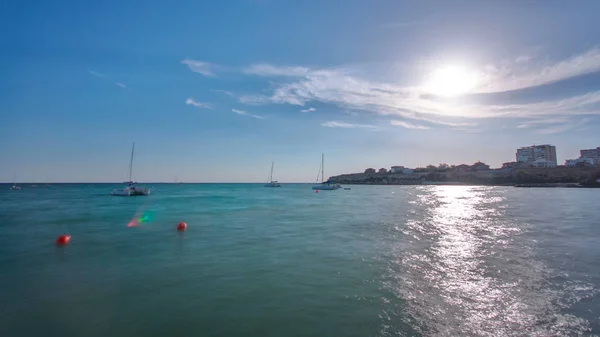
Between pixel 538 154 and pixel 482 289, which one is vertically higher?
pixel 538 154

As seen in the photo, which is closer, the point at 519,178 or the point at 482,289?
the point at 482,289

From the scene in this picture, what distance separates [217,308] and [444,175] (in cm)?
16586

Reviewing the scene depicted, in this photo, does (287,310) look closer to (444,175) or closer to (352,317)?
(352,317)

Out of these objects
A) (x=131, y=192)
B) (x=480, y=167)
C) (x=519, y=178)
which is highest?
(x=480, y=167)

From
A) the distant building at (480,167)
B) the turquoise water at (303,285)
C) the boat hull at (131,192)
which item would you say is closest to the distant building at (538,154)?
A: the distant building at (480,167)

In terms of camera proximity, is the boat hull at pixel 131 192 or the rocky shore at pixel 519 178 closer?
the boat hull at pixel 131 192

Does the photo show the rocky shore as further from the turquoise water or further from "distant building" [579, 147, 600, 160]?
the turquoise water

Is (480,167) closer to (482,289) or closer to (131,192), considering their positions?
(131,192)

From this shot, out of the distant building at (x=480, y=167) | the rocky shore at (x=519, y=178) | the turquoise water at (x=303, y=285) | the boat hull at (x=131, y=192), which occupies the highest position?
the distant building at (x=480, y=167)

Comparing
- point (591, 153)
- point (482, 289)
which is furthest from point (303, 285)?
point (591, 153)

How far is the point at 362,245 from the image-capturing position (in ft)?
49.5

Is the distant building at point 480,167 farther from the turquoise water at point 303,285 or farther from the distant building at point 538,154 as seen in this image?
the turquoise water at point 303,285

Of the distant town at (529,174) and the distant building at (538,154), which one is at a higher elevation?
the distant building at (538,154)

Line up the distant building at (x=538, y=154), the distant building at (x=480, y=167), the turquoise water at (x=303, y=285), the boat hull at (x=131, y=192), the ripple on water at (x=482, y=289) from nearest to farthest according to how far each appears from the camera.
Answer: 1. the ripple on water at (x=482, y=289)
2. the turquoise water at (x=303, y=285)
3. the boat hull at (x=131, y=192)
4. the distant building at (x=480, y=167)
5. the distant building at (x=538, y=154)
